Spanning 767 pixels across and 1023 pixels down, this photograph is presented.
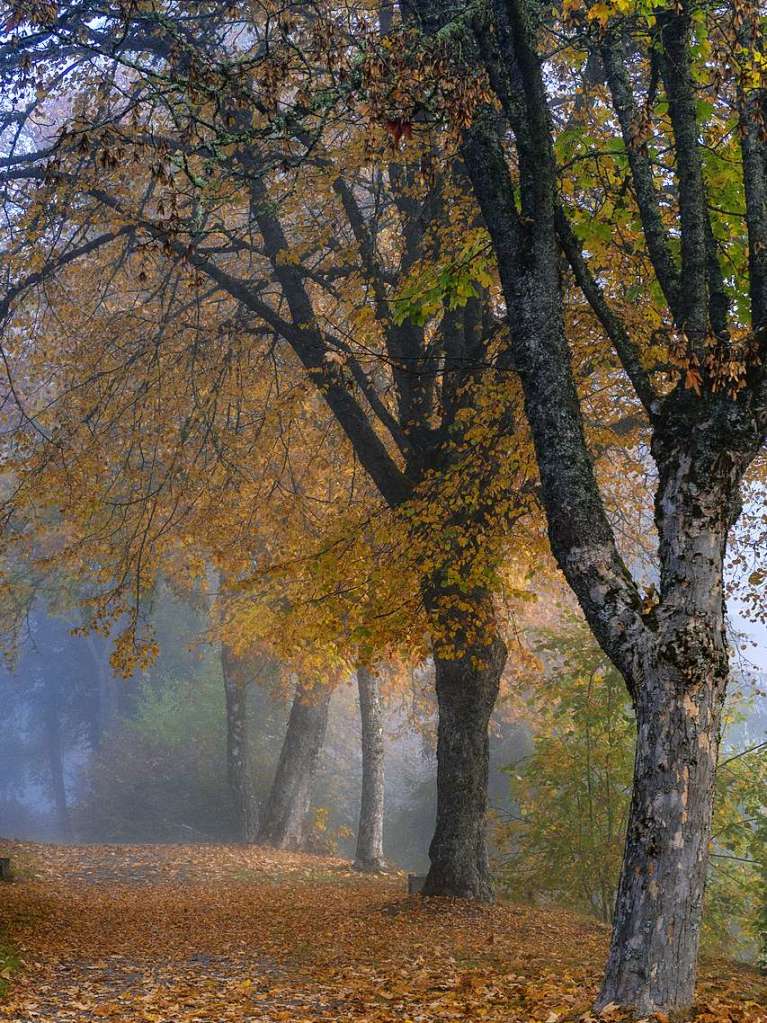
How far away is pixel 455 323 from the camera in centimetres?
1121

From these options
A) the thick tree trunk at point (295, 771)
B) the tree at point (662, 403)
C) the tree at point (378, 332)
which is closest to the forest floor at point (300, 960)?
the tree at point (662, 403)

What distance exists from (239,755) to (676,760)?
18196 mm

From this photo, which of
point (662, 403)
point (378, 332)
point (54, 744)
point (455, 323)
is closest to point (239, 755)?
point (378, 332)

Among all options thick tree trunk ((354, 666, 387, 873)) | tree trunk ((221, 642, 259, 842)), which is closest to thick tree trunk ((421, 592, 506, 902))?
thick tree trunk ((354, 666, 387, 873))

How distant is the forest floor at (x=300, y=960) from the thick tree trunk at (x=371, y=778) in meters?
4.45

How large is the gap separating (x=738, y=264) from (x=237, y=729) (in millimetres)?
17659

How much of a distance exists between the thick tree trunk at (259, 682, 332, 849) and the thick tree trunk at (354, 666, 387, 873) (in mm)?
1667

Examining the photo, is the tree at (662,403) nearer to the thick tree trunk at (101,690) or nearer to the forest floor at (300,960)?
the forest floor at (300,960)

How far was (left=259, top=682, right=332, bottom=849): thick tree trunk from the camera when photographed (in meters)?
20.0

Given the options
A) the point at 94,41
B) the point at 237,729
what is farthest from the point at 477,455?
the point at 237,729

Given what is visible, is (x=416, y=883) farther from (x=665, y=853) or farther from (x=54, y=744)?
(x=54, y=744)

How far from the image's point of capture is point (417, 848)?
25578 mm

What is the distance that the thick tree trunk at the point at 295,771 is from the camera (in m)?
20.0

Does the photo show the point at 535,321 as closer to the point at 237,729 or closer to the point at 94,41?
the point at 94,41
